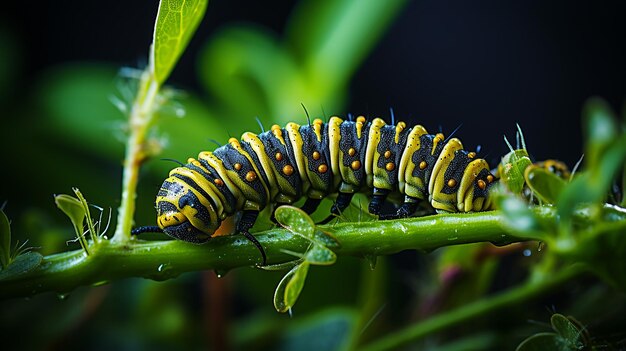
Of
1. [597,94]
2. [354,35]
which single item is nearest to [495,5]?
[597,94]

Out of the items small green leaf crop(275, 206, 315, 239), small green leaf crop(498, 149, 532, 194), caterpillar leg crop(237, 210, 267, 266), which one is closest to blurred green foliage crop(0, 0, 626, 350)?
small green leaf crop(498, 149, 532, 194)

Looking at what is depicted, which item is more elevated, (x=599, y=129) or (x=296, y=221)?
(x=599, y=129)

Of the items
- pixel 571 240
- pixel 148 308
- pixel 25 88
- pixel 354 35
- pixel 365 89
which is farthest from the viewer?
pixel 365 89

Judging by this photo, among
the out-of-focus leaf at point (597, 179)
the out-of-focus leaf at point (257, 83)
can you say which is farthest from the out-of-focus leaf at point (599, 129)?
the out-of-focus leaf at point (257, 83)

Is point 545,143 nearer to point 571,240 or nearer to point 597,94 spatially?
point 597,94

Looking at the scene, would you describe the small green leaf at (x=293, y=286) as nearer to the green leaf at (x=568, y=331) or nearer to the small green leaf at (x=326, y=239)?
the small green leaf at (x=326, y=239)

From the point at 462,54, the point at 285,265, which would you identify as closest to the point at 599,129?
the point at 285,265

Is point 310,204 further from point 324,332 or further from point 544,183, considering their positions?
point 544,183
